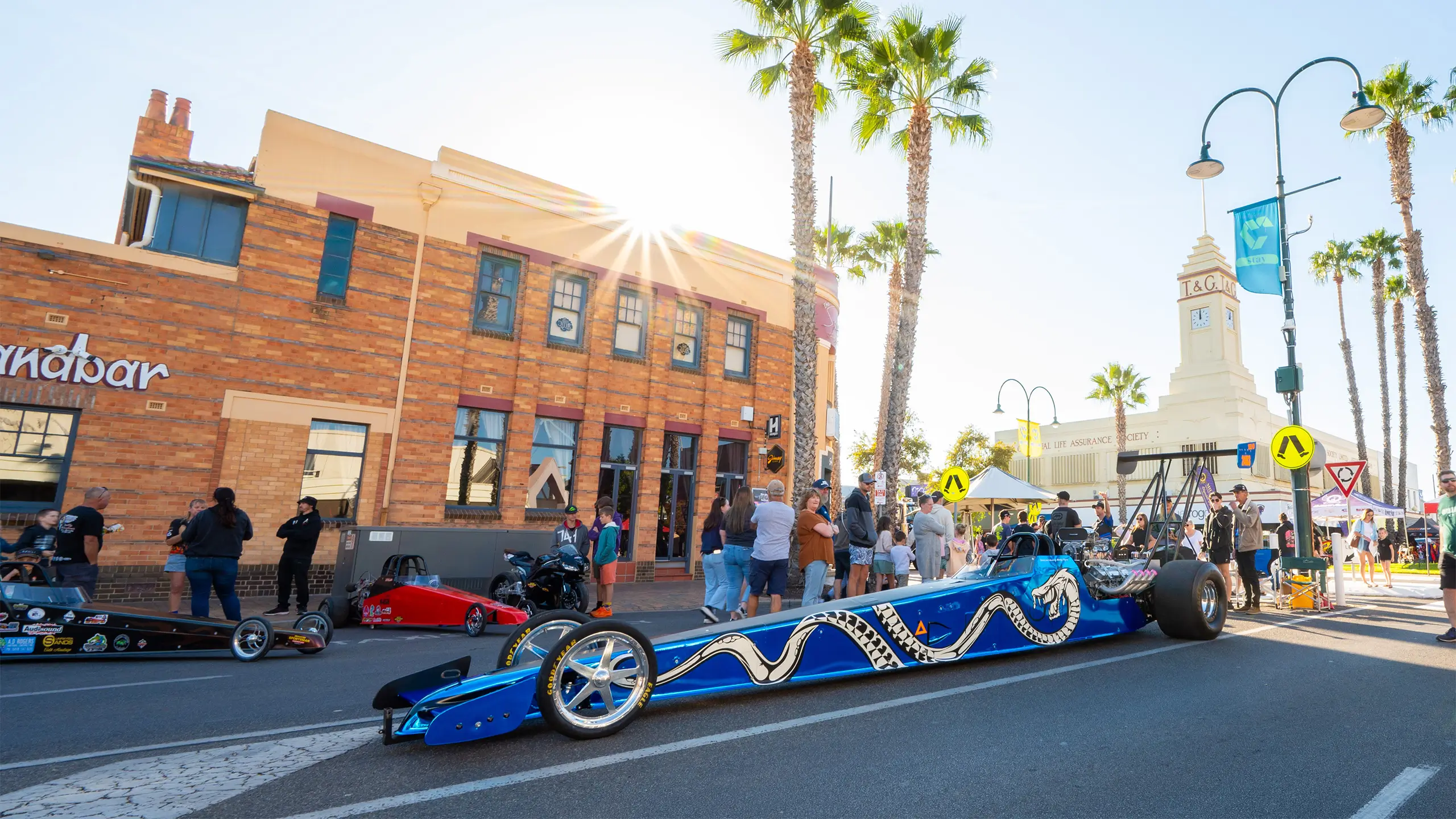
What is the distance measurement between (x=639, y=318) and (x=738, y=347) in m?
3.03

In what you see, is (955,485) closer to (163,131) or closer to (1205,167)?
(1205,167)

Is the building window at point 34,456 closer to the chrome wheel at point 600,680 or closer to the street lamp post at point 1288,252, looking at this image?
the chrome wheel at point 600,680

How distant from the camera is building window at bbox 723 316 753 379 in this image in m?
19.8

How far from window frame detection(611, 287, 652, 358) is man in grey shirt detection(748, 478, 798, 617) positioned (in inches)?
388

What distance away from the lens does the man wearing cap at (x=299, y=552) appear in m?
10.4

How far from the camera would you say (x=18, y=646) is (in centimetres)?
688

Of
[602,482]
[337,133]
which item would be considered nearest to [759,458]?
[602,482]

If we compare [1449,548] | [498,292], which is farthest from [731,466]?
[1449,548]

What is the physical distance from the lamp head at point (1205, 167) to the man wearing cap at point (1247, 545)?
6597 millimetres

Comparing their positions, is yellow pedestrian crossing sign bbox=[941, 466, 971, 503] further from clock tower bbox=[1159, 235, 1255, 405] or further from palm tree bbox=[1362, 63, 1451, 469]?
clock tower bbox=[1159, 235, 1255, 405]

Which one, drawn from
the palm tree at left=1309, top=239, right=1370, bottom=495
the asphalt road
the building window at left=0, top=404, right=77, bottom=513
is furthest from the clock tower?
the building window at left=0, top=404, right=77, bottom=513

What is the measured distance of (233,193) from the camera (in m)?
13.3

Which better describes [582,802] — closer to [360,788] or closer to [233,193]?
[360,788]

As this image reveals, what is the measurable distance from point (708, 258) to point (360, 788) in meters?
17.2
